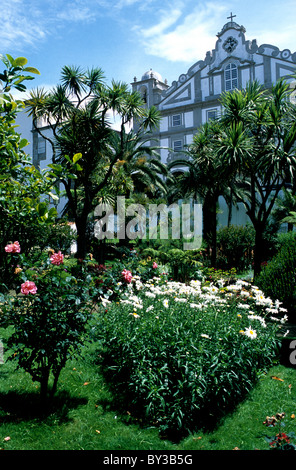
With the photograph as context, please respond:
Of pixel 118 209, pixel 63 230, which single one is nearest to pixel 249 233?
pixel 118 209

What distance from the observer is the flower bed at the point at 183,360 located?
4016mm

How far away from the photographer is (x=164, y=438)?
12.4 ft

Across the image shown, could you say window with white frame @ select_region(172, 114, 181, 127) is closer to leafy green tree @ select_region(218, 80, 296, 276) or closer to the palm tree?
the palm tree

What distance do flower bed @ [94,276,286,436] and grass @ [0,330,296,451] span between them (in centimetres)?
17

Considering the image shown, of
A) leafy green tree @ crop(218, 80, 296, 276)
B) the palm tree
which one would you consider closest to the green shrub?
the palm tree

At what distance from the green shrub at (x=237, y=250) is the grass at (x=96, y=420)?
12350 mm

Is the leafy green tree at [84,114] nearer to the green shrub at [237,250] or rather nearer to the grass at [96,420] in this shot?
the green shrub at [237,250]

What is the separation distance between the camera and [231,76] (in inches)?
1211

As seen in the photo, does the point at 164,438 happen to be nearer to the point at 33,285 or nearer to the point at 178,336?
the point at 178,336

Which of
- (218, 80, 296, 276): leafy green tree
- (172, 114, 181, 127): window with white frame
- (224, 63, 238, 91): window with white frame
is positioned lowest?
(218, 80, 296, 276): leafy green tree

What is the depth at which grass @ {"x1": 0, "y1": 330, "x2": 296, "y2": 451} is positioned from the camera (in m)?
3.58

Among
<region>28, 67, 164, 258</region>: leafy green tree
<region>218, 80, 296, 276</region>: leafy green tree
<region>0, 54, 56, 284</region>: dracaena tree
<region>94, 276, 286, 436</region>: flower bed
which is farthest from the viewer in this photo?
<region>28, 67, 164, 258</region>: leafy green tree

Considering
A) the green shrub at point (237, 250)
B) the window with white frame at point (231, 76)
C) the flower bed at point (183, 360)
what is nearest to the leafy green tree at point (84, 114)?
the green shrub at point (237, 250)

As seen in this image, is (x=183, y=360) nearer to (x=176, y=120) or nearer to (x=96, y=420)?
(x=96, y=420)
